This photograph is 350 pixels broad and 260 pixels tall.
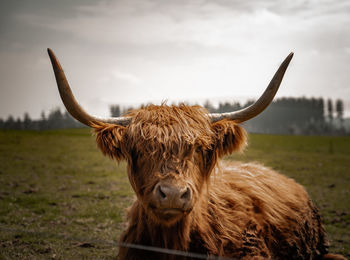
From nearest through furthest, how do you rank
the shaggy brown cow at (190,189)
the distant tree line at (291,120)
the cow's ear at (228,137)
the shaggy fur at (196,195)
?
the shaggy brown cow at (190,189) < the shaggy fur at (196,195) < the cow's ear at (228,137) < the distant tree line at (291,120)

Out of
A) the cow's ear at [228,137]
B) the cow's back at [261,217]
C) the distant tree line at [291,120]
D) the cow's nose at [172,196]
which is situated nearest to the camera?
the cow's nose at [172,196]

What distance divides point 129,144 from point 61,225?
4053mm

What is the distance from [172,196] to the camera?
2.11 metres

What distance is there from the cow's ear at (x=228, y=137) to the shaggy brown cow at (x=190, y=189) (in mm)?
11

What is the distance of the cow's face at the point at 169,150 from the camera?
221 cm

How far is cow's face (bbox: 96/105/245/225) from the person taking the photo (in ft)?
7.27

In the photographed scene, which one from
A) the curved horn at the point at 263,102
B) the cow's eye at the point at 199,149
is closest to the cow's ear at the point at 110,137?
the cow's eye at the point at 199,149

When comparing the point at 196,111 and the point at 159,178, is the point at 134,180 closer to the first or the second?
the point at 159,178

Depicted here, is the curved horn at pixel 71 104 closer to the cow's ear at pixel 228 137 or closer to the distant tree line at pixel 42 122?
the cow's ear at pixel 228 137

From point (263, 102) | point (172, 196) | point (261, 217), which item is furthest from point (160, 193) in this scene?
point (261, 217)

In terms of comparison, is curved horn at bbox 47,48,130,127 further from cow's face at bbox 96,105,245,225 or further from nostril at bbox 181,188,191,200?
nostril at bbox 181,188,191,200

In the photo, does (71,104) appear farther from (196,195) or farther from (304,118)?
(304,118)

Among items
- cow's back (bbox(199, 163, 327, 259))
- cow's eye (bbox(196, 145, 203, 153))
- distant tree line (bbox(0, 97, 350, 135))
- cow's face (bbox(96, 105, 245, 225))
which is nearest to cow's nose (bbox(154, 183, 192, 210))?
cow's face (bbox(96, 105, 245, 225))

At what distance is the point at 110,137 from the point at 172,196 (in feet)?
3.49
